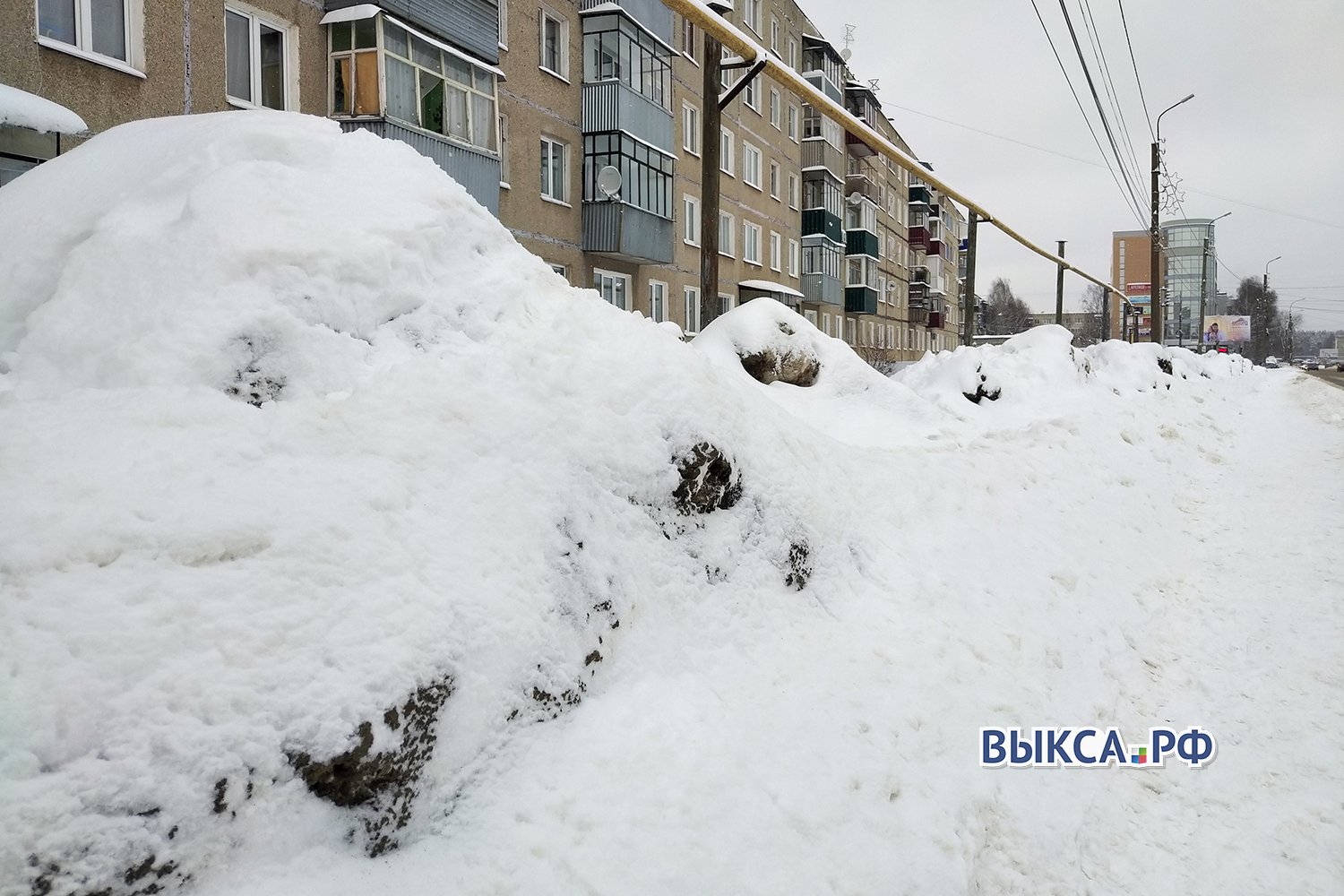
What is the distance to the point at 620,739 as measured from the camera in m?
2.59

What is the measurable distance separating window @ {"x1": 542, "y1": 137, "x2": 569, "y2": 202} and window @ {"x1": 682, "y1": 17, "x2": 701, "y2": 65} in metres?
8.01

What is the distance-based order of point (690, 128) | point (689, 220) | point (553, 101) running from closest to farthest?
1. point (553, 101)
2. point (689, 220)
3. point (690, 128)

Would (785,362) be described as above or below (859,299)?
below

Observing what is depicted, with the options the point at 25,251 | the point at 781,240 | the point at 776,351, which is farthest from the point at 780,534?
the point at 781,240

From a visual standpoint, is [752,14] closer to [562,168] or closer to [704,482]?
[562,168]

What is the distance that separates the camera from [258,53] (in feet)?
37.2

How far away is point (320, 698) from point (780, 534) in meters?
2.30

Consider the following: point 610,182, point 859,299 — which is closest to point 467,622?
point 610,182

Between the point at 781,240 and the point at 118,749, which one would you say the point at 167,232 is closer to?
the point at 118,749

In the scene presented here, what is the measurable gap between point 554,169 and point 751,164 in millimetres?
12020

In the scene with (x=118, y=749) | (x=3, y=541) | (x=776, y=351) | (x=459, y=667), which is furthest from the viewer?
(x=776, y=351)

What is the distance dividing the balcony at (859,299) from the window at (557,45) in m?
21.8

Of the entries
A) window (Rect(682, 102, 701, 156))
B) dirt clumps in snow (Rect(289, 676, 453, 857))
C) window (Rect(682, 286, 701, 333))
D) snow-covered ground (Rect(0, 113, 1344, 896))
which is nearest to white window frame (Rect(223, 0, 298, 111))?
snow-covered ground (Rect(0, 113, 1344, 896))

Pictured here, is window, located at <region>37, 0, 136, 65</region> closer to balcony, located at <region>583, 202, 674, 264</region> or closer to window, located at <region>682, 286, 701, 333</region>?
balcony, located at <region>583, 202, 674, 264</region>
